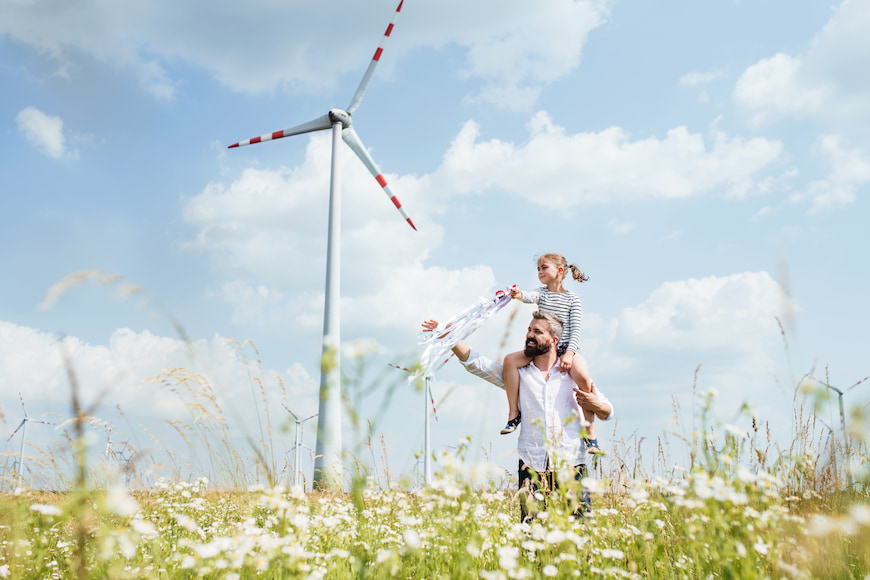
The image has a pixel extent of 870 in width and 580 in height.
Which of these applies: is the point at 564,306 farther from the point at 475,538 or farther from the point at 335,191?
the point at 335,191

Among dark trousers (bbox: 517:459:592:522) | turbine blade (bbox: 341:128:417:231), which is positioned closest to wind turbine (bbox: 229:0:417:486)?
turbine blade (bbox: 341:128:417:231)

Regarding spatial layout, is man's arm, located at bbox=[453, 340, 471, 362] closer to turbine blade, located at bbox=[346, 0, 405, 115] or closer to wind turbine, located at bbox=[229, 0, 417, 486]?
wind turbine, located at bbox=[229, 0, 417, 486]

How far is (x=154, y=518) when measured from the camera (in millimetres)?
5488

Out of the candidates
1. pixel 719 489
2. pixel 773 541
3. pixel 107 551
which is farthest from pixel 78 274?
pixel 773 541

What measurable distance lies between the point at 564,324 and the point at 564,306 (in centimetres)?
27

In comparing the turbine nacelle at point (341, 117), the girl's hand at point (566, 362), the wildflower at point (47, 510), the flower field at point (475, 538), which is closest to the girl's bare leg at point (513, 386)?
the girl's hand at point (566, 362)

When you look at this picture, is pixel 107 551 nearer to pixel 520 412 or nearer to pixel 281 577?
pixel 281 577

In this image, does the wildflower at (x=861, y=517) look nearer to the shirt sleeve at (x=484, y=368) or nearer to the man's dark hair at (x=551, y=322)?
the man's dark hair at (x=551, y=322)

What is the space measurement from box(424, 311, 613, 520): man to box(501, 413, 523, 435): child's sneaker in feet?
0.27

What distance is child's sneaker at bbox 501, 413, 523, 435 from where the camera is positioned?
521cm

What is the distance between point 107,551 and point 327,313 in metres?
15.8

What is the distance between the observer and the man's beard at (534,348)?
5.25 meters

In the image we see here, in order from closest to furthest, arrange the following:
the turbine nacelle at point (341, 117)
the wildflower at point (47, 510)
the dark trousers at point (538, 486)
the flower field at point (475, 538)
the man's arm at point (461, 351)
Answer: the flower field at point (475, 538), the wildflower at point (47, 510), the dark trousers at point (538, 486), the man's arm at point (461, 351), the turbine nacelle at point (341, 117)

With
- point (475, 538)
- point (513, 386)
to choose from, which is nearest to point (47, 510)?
point (475, 538)
